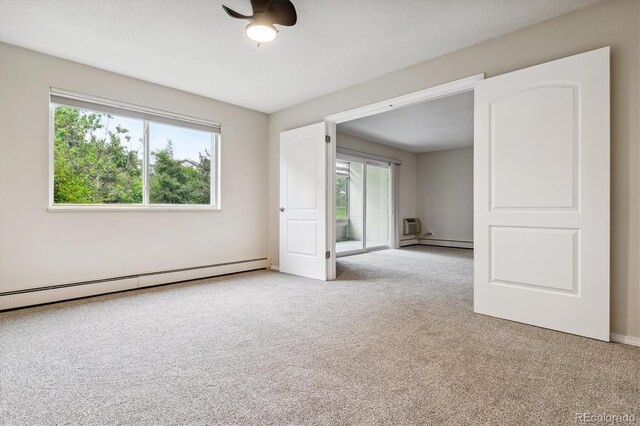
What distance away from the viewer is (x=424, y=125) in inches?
228

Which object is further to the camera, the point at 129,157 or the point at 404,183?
the point at 404,183

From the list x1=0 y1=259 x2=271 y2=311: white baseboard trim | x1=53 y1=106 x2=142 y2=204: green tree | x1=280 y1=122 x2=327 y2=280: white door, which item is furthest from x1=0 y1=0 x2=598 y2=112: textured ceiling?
x1=0 y1=259 x2=271 y2=311: white baseboard trim

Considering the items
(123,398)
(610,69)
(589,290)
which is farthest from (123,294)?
(610,69)

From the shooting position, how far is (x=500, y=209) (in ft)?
8.71

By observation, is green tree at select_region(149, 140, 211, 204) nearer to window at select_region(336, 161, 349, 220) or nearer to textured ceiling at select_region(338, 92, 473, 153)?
textured ceiling at select_region(338, 92, 473, 153)

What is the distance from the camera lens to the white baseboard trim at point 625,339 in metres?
2.14

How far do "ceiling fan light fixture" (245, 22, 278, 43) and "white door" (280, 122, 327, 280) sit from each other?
1739 millimetres

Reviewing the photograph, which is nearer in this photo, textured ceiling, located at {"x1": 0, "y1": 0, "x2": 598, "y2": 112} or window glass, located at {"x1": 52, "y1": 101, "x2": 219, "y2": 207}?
textured ceiling, located at {"x1": 0, "y1": 0, "x2": 598, "y2": 112}

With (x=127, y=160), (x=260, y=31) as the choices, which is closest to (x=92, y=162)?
(x=127, y=160)

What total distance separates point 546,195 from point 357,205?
4.69 m

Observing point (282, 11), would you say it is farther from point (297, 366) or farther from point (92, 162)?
point (92, 162)

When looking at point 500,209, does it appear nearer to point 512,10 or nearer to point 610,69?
point 610,69

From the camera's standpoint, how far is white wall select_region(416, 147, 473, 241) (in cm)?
777

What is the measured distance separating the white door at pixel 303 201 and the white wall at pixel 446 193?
16.3ft
